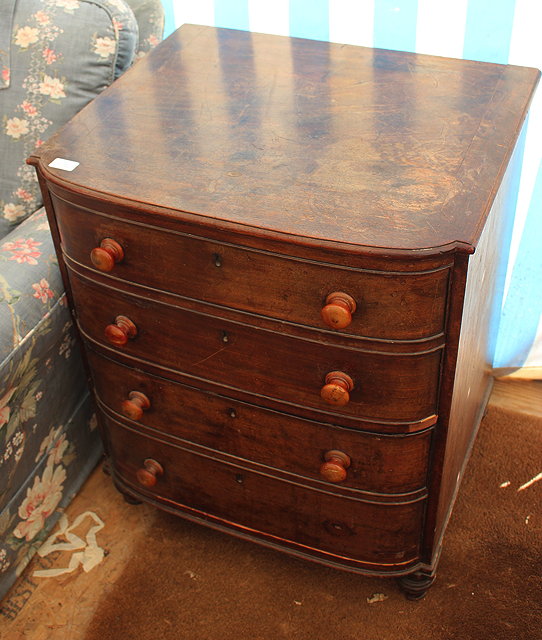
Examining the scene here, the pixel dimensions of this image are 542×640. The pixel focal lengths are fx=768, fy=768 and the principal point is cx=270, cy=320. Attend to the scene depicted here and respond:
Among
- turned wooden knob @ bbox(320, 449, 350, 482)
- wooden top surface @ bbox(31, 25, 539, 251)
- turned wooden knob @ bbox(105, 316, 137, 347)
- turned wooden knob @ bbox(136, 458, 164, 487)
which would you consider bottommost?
turned wooden knob @ bbox(136, 458, 164, 487)

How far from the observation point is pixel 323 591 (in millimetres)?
1563

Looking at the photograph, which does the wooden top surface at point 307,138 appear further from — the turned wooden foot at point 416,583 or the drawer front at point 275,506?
the turned wooden foot at point 416,583

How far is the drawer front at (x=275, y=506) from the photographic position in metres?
1.37

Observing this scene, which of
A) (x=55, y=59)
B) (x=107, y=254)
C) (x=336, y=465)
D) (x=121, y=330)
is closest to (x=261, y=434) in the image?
(x=336, y=465)

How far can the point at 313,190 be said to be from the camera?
1108 mm

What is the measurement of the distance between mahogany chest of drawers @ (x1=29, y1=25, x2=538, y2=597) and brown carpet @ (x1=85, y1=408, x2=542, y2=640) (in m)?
0.13

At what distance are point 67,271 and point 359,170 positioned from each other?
54 centimetres

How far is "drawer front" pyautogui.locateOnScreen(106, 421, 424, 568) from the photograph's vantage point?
1365 millimetres

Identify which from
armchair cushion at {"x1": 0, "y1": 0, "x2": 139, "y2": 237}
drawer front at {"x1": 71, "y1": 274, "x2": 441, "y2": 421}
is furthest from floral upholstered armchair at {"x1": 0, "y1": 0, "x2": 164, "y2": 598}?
drawer front at {"x1": 71, "y1": 274, "x2": 441, "y2": 421}

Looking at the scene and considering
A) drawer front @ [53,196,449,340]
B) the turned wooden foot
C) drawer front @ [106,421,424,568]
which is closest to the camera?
drawer front @ [53,196,449,340]

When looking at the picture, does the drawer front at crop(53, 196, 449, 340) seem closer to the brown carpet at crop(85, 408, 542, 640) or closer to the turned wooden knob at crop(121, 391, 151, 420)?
the turned wooden knob at crop(121, 391, 151, 420)

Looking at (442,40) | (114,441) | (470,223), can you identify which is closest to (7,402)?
(114,441)

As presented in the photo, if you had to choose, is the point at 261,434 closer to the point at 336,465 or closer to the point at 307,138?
the point at 336,465

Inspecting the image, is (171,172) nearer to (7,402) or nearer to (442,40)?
(7,402)
